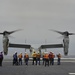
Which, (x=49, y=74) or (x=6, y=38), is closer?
(x=49, y=74)

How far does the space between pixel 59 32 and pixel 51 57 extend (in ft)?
31.3

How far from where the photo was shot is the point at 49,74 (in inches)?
809

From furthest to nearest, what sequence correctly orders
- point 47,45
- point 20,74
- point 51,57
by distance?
point 47,45 → point 51,57 → point 20,74

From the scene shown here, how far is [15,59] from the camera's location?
3559 cm

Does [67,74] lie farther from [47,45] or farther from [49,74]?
[47,45]

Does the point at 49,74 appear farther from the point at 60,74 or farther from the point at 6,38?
the point at 6,38

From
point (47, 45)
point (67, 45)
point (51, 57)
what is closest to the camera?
point (51, 57)

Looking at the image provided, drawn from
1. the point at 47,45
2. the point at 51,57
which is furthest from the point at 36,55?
the point at 47,45

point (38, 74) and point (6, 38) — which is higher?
point (6, 38)

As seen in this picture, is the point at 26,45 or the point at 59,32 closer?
the point at 59,32

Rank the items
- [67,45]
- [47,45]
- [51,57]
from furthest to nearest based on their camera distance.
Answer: [47,45] < [67,45] < [51,57]

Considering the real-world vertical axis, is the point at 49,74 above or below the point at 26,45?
below

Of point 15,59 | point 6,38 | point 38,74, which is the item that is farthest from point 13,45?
point 38,74

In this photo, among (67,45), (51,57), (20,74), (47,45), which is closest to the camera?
(20,74)
